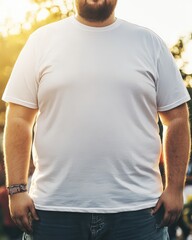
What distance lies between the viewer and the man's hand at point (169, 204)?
263cm

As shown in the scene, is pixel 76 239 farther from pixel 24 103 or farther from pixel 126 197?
pixel 24 103

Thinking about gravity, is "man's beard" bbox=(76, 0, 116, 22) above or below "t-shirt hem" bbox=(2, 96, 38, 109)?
above

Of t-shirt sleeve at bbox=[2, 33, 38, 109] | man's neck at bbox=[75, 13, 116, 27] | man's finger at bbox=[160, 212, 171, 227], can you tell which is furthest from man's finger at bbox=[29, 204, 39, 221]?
man's neck at bbox=[75, 13, 116, 27]

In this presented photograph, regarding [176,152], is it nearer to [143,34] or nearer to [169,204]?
[169,204]

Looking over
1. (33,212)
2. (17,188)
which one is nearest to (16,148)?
(17,188)

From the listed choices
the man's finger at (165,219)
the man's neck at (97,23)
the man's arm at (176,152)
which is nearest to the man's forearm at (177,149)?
the man's arm at (176,152)

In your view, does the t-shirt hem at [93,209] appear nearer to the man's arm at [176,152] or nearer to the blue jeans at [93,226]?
the blue jeans at [93,226]

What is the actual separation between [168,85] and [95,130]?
39 centimetres

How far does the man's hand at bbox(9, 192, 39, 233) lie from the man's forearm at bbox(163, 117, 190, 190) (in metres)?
0.56

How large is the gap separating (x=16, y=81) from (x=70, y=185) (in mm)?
471

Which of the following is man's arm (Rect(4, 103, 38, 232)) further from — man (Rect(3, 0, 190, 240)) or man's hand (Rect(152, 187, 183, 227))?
man's hand (Rect(152, 187, 183, 227))

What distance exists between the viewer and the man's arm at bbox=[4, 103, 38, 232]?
2604 mm

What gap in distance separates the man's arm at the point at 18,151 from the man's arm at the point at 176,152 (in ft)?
1.80

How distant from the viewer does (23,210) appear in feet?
8.45
